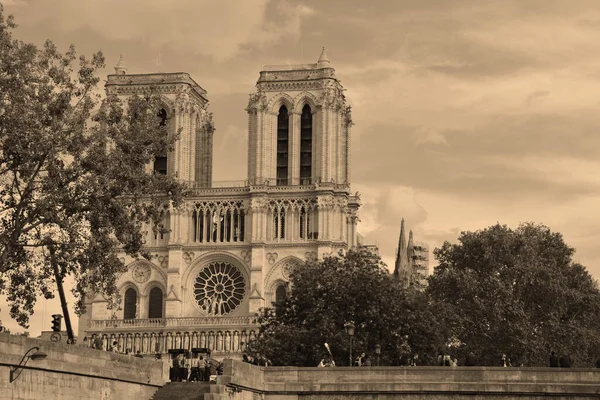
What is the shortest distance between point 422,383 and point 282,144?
7107 cm

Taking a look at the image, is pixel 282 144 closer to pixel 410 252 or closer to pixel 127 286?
pixel 127 286

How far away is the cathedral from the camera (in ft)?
364

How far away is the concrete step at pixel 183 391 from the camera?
4425 cm

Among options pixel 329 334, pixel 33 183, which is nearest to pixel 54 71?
pixel 33 183

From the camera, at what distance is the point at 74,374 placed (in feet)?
133

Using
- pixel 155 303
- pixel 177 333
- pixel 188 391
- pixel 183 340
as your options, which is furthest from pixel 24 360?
pixel 155 303

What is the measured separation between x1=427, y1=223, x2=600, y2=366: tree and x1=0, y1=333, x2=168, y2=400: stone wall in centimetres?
3201

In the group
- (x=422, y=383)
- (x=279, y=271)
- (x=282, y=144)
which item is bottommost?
(x=422, y=383)

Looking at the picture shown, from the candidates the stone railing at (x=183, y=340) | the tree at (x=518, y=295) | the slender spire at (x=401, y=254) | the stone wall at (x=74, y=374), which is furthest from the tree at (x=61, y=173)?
the slender spire at (x=401, y=254)

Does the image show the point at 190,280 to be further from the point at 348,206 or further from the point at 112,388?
the point at 112,388

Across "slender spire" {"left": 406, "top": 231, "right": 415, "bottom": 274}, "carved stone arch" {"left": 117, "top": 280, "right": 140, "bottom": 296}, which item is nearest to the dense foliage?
"carved stone arch" {"left": 117, "top": 280, "right": 140, "bottom": 296}

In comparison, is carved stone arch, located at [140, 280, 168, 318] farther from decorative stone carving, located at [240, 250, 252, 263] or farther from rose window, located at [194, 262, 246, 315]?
decorative stone carving, located at [240, 250, 252, 263]

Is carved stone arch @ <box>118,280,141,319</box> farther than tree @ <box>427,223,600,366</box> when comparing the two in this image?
Yes

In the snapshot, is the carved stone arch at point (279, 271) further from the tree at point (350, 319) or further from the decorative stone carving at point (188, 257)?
the tree at point (350, 319)
